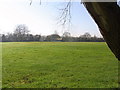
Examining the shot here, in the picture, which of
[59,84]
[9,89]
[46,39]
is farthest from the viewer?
[46,39]

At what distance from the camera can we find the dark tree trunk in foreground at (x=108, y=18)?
299cm

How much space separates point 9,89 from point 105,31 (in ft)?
20.5

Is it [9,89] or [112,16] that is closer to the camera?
[112,16]

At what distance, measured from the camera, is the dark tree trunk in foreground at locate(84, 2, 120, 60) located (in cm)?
299

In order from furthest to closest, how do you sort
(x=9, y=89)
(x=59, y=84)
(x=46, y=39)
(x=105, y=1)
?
(x=46, y=39), (x=59, y=84), (x=9, y=89), (x=105, y=1)

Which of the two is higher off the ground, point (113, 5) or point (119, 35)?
point (113, 5)

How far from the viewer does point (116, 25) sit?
3.04m

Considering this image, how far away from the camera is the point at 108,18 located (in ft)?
9.91

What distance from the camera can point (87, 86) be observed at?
8.69 metres

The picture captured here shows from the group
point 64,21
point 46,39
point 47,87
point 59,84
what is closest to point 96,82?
point 59,84

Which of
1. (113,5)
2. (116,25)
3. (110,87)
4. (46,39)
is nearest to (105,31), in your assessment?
(116,25)

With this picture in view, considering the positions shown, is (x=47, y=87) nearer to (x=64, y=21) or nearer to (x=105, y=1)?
(x=64, y=21)

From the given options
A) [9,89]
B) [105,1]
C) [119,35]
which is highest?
[105,1]

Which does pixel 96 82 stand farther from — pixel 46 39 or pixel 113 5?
pixel 46 39
